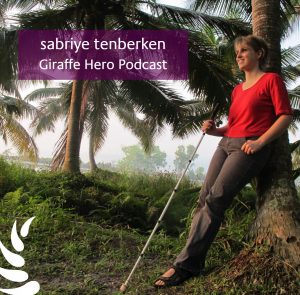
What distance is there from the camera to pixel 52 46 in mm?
10453

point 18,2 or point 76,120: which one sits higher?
point 18,2

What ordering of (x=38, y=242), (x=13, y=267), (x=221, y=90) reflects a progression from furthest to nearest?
(x=221, y=90), (x=38, y=242), (x=13, y=267)

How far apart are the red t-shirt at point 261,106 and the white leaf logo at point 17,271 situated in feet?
7.03

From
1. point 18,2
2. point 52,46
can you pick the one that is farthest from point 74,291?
point 18,2

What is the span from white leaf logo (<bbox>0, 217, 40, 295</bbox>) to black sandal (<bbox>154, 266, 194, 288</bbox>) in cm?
104

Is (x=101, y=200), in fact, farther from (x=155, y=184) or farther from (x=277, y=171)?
(x=277, y=171)

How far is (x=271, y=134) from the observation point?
10.6 feet

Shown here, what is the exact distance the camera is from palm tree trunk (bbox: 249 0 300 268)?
3.45 metres

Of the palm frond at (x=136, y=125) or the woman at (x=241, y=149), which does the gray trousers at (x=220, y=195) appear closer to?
the woman at (x=241, y=149)

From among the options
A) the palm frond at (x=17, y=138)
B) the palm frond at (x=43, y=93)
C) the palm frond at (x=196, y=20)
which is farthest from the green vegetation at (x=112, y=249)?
the palm frond at (x=43, y=93)

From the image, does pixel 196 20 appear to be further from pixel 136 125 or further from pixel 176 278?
pixel 136 125

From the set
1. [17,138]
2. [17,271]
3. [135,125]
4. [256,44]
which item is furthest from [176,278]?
[135,125]

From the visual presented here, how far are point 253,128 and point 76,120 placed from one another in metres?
7.67

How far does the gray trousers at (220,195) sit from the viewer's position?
341 centimetres
